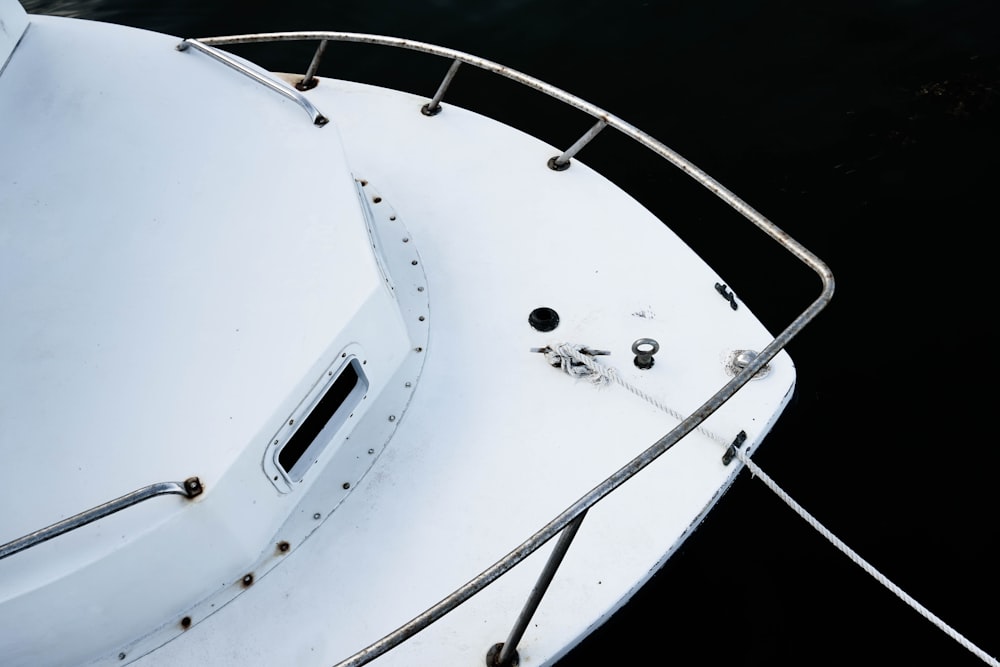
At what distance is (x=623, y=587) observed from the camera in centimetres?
336

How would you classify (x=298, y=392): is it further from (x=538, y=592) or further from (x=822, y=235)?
(x=822, y=235)

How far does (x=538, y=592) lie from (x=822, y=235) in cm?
415

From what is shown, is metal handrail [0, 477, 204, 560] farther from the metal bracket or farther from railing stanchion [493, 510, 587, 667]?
the metal bracket

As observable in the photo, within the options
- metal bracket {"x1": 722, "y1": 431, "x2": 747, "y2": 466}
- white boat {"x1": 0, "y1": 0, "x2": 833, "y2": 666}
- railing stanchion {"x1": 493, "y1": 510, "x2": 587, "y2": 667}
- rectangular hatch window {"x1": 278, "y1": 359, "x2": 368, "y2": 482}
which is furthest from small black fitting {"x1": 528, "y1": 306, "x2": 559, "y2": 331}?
railing stanchion {"x1": 493, "y1": 510, "x2": 587, "y2": 667}

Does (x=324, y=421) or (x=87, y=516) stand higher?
(x=324, y=421)

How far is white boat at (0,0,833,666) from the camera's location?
3.02m

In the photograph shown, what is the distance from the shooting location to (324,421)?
3.60m

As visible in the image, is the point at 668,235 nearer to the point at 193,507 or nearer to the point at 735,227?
the point at 735,227

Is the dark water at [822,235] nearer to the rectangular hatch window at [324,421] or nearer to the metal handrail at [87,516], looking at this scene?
the rectangular hatch window at [324,421]

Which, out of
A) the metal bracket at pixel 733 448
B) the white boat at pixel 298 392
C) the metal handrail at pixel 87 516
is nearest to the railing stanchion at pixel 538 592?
the white boat at pixel 298 392

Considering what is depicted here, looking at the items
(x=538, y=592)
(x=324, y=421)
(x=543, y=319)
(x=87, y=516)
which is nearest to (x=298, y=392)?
(x=324, y=421)

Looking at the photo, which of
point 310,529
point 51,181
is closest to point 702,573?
point 310,529

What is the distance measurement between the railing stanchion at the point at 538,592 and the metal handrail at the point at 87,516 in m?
1.29

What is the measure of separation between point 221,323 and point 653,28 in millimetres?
5658
